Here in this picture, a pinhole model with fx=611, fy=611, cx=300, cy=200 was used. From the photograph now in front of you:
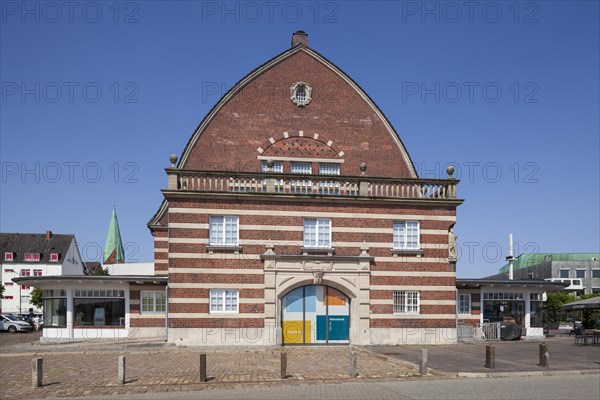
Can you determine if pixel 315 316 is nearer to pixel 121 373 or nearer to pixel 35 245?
pixel 121 373

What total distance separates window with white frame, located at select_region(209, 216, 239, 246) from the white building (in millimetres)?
67888

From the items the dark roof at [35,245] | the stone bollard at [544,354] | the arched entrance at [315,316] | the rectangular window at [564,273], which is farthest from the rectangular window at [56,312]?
the rectangular window at [564,273]

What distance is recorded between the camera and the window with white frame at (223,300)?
2848 centimetres

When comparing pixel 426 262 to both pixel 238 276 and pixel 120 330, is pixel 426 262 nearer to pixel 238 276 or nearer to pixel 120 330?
pixel 238 276

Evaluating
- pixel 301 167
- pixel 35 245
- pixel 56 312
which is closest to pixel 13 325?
pixel 56 312

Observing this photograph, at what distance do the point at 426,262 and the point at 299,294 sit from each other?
6427 mm

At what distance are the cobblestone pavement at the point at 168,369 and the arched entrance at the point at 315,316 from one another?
1.24m

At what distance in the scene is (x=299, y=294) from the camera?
29281 millimetres

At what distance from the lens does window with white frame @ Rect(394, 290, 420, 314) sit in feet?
97.6

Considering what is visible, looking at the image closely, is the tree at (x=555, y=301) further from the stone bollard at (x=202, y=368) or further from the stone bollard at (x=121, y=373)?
the stone bollard at (x=121, y=373)

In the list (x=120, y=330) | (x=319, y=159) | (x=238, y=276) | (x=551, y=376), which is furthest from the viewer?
(x=319, y=159)

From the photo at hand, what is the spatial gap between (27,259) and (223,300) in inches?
2863

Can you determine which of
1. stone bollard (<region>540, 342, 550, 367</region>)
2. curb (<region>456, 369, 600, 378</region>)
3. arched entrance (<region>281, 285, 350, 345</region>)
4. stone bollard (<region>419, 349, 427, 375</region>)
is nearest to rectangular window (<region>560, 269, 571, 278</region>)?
arched entrance (<region>281, 285, 350, 345</region>)

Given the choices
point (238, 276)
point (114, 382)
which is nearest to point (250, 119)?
point (238, 276)
